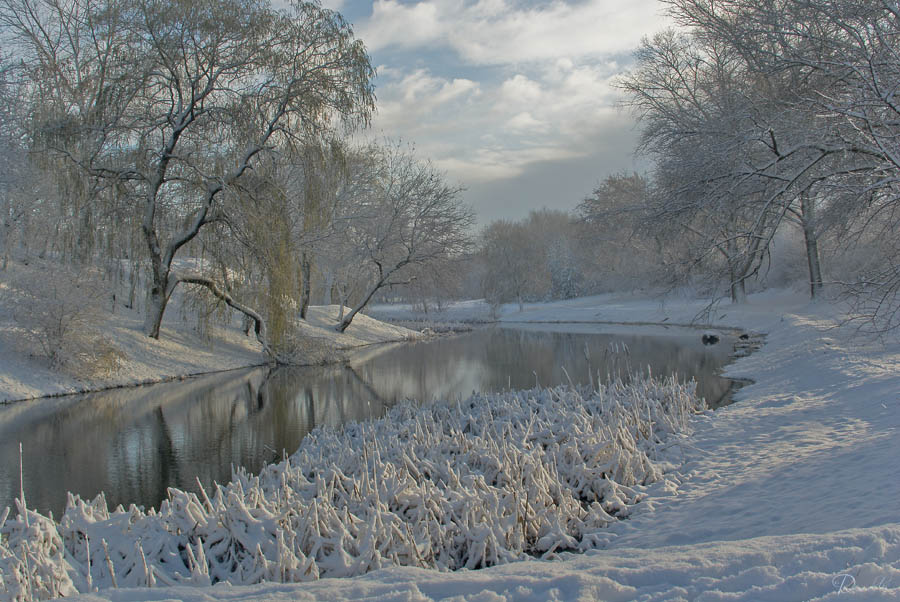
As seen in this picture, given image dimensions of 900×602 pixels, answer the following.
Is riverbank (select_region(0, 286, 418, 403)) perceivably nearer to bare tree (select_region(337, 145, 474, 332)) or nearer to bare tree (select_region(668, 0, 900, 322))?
bare tree (select_region(337, 145, 474, 332))

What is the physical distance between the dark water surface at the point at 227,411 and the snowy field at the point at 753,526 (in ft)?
10.6

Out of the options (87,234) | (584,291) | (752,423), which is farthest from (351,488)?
(584,291)

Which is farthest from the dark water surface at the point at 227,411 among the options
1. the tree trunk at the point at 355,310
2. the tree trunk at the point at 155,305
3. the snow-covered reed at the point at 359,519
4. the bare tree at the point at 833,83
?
the bare tree at the point at 833,83

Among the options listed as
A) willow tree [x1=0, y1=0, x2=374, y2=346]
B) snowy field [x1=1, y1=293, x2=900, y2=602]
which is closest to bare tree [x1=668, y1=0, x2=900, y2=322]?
snowy field [x1=1, y1=293, x2=900, y2=602]

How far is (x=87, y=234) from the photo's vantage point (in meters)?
14.8

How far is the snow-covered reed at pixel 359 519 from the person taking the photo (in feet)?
12.8

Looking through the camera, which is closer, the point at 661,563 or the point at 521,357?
the point at 661,563

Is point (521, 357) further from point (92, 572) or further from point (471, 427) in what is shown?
point (92, 572)

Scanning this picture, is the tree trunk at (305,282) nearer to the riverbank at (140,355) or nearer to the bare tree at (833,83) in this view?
the riverbank at (140,355)

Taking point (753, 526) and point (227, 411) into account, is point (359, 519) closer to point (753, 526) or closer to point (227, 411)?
point (753, 526)

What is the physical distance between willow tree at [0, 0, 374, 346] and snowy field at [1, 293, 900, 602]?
37.3ft

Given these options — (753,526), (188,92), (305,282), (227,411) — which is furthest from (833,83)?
(305,282)

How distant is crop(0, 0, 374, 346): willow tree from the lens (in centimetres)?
1436

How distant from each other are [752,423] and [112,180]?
14.5 meters
